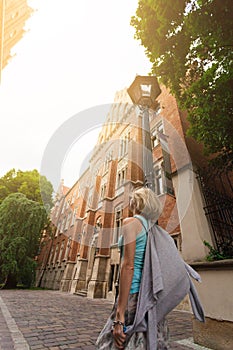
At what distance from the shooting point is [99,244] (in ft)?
54.1

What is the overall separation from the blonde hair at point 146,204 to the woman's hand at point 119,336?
0.85m

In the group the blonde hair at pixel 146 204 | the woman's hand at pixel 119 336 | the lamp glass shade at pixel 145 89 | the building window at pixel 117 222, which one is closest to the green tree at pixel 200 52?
the lamp glass shade at pixel 145 89

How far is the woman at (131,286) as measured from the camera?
1.40 metres

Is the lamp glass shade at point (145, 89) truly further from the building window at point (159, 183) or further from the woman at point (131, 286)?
the building window at point (159, 183)

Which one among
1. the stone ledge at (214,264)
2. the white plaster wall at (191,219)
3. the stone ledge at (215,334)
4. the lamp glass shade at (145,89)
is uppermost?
the lamp glass shade at (145,89)

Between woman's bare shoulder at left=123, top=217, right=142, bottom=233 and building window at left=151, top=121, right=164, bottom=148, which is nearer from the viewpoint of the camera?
woman's bare shoulder at left=123, top=217, right=142, bottom=233

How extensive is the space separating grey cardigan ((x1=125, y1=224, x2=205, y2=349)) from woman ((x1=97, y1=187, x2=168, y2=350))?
0.21ft

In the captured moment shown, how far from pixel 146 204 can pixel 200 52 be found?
19.7 ft

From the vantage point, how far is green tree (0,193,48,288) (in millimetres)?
17531

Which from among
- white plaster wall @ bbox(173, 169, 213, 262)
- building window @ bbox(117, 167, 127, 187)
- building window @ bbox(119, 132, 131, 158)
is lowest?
white plaster wall @ bbox(173, 169, 213, 262)

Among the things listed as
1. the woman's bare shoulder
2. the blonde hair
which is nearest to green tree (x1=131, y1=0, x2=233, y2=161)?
the blonde hair

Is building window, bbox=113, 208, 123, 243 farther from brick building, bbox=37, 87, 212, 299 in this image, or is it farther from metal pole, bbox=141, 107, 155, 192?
metal pole, bbox=141, 107, 155, 192

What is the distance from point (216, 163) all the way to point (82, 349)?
5.45 meters

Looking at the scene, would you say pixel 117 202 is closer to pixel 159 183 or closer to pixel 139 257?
pixel 159 183
